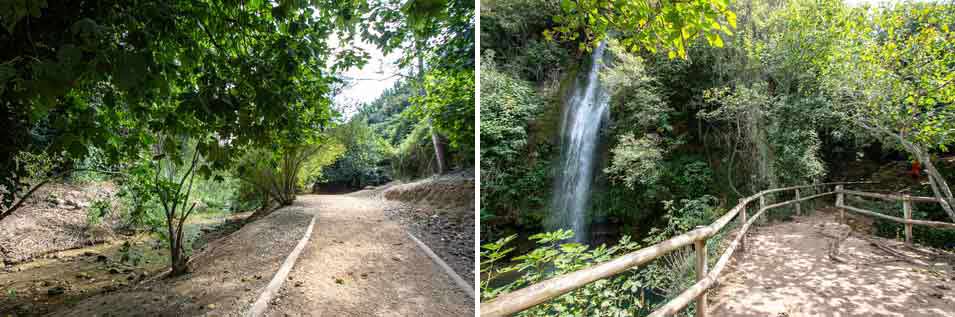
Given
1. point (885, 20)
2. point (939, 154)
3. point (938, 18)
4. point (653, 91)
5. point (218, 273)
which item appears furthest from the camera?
point (939, 154)

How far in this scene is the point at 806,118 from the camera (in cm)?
485

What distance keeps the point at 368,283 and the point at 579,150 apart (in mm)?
3069

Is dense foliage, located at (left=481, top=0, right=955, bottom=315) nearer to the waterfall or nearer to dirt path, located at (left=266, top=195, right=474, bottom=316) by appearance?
the waterfall

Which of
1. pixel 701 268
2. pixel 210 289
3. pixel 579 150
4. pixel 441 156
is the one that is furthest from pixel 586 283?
pixel 579 150

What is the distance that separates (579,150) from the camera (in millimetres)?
4434

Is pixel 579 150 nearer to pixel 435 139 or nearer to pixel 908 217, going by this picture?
pixel 435 139

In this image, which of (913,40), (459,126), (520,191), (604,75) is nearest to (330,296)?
(459,126)

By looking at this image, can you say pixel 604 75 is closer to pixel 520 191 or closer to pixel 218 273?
pixel 520 191

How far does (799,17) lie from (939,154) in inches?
140

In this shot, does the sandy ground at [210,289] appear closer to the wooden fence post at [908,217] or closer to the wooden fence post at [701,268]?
the wooden fence post at [701,268]

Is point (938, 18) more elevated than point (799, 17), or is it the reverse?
point (799, 17)

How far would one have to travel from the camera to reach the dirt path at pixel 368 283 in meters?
1.65

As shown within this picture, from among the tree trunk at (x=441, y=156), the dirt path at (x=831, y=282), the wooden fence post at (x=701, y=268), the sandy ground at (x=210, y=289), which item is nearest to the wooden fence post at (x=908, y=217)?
the dirt path at (x=831, y=282)

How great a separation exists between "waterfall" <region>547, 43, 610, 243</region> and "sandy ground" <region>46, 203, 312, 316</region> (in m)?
2.41
